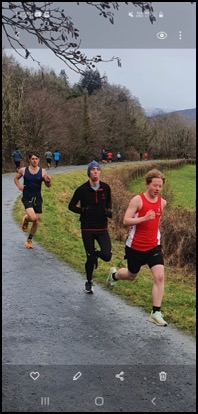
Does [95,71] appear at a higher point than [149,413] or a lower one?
higher

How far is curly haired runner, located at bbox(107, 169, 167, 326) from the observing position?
3.98 m

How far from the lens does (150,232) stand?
167 inches

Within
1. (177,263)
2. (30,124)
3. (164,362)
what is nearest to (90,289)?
(164,362)

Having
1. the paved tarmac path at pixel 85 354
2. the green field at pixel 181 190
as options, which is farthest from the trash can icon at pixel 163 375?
the green field at pixel 181 190

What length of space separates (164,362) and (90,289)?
208cm

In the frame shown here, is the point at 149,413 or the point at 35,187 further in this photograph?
the point at 35,187

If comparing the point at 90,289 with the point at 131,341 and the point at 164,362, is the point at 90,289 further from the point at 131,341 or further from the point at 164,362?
the point at 164,362

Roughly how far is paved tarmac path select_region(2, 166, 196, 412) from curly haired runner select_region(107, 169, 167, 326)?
0.43m

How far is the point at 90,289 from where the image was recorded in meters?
5.37

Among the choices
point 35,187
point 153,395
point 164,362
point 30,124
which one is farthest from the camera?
point 30,124

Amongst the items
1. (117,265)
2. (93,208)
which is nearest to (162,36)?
(93,208)

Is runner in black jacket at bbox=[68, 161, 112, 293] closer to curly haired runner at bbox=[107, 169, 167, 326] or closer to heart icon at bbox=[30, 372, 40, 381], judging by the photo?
curly haired runner at bbox=[107, 169, 167, 326]

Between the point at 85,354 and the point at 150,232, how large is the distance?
142cm

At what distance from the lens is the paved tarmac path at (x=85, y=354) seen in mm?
2697
